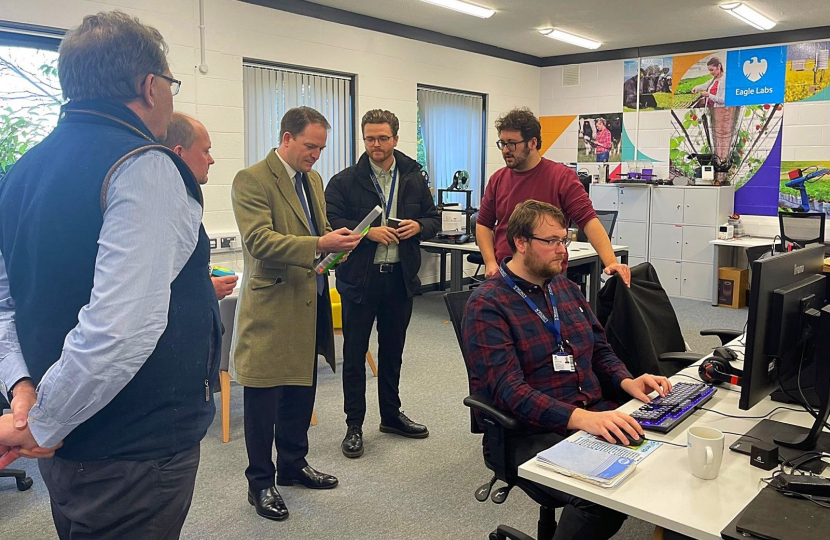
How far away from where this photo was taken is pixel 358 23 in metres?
6.44

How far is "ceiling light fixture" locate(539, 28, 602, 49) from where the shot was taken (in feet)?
23.2

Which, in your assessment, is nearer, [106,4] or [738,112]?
[106,4]

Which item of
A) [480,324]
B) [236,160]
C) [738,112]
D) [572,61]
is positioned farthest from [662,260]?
[480,324]

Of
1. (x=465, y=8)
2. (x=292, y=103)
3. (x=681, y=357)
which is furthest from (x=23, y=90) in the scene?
(x=681, y=357)

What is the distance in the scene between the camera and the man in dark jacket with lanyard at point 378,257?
321 cm

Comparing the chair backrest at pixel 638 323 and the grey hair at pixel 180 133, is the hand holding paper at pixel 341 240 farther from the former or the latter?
the chair backrest at pixel 638 323

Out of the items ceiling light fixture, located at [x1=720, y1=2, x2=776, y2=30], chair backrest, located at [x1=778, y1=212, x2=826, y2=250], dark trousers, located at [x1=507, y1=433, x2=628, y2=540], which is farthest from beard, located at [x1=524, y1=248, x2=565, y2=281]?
ceiling light fixture, located at [x1=720, y1=2, x2=776, y2=30]

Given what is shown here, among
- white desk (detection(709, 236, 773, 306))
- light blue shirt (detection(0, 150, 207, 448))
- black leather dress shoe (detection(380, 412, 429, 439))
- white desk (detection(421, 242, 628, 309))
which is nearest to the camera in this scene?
light blue shirt (detection(0, 150, 207, 448))

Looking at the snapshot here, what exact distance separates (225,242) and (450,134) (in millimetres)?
3393

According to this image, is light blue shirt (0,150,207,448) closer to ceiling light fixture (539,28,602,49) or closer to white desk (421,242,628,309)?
white desk (421,242,628,309)

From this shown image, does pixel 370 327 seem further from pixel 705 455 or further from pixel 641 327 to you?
pixel 705 455

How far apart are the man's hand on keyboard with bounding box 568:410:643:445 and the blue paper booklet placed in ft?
0.29

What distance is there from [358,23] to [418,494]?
494 cm

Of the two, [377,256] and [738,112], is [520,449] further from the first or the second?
[738,112]
